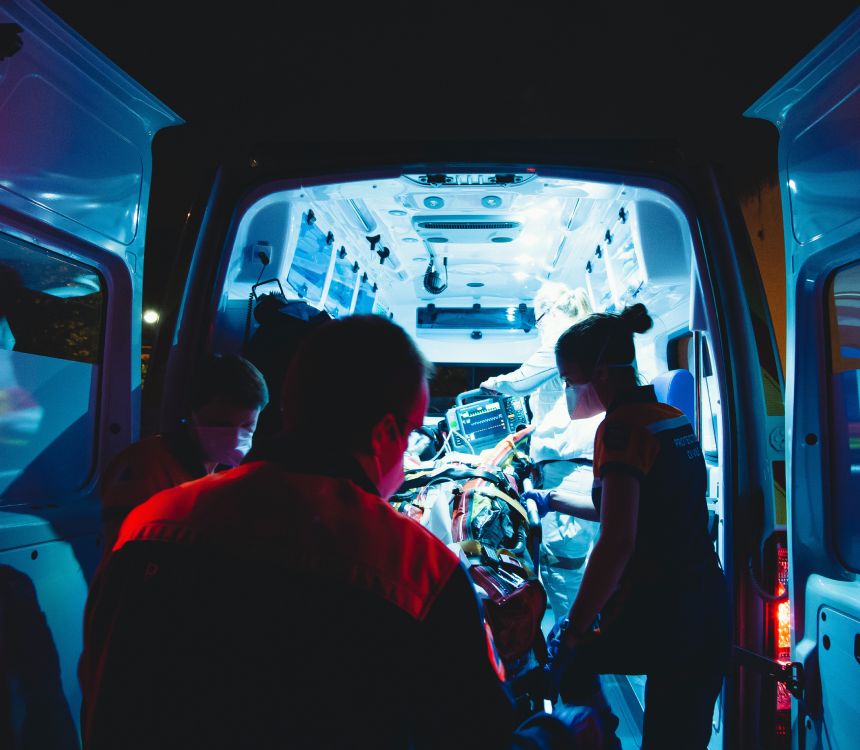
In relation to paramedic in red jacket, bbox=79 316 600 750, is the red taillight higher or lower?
lower

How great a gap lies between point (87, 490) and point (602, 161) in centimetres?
242

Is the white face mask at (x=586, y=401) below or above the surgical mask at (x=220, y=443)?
above

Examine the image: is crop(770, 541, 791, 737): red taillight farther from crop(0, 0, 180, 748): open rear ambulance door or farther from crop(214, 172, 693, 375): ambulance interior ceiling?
crop(0, 0, 180, 748): open rear ambulance door

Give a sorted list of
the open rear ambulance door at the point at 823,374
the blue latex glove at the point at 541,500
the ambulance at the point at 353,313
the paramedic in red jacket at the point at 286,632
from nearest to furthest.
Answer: the paramedic in red jacket at the point at 286,632 < the open rear ambulance door at the point at 823,374 < the ambulance at the point at 353,313 < the blue latex glove at the point at 541,500

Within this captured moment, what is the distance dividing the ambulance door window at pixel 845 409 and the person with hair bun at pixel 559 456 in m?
1.84

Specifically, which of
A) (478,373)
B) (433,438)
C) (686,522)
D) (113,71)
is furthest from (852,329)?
(478,373)

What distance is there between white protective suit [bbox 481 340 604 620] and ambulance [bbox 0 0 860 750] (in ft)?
2.86

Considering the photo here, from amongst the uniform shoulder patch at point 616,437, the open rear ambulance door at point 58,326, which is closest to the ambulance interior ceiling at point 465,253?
the open rear ambulance door at point 58,326

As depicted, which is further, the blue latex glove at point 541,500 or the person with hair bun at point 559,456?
the person with hair bun at point 559,456

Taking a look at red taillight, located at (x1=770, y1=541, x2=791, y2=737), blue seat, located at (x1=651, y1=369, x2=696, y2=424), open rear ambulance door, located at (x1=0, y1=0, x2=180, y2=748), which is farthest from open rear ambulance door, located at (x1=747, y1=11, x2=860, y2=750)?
open rear ambulance door, located at (x1=0, y1=0, x2=180, y2=748)

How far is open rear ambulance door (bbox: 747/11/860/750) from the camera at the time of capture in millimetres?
1458

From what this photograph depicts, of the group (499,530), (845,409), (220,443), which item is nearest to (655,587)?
(845,409)

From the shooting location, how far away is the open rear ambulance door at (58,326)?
5.32 feet

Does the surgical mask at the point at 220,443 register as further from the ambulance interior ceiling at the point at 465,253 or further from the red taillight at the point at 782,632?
the red taillight at the point at 782,632
